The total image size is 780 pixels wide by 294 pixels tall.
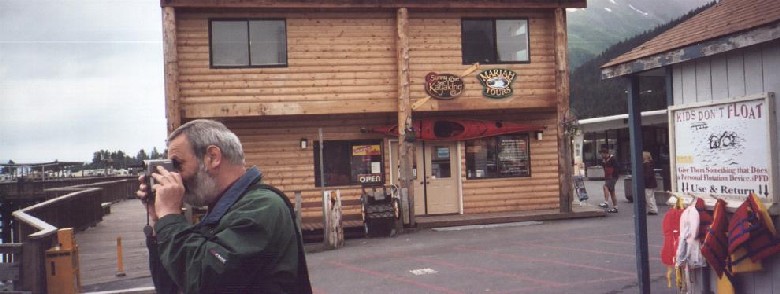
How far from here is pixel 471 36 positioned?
17.3 meters

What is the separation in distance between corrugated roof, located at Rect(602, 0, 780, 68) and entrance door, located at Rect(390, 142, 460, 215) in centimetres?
1124

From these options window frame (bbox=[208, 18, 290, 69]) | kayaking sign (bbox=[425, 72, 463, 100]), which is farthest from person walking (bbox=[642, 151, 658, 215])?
window frame (bbox=[208, 18, 290, 69])

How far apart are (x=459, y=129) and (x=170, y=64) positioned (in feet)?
23.7

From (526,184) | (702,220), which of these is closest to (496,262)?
(702,220)

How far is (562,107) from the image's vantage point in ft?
54.8

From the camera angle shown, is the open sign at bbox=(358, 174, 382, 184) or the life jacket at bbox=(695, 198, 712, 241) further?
the open sign at bbox=(358, 174, 382, 184)

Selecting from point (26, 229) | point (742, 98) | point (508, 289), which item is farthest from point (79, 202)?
point (742, 98)

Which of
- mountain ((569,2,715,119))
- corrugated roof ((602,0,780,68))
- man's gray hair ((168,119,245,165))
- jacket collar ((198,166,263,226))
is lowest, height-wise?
jacket collar ((198,166,263,226))

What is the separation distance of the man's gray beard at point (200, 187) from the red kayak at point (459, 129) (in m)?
14.5

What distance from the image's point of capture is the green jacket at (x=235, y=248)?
224cm

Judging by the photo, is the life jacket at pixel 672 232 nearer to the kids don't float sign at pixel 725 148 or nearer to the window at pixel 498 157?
the kids don't float sign at pixel 725 148

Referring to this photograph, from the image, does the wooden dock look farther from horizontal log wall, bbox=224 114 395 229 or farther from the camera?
the camera

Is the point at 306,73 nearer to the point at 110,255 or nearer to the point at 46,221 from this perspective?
the point at 110,255

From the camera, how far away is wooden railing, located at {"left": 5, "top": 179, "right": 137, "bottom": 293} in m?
6.59
